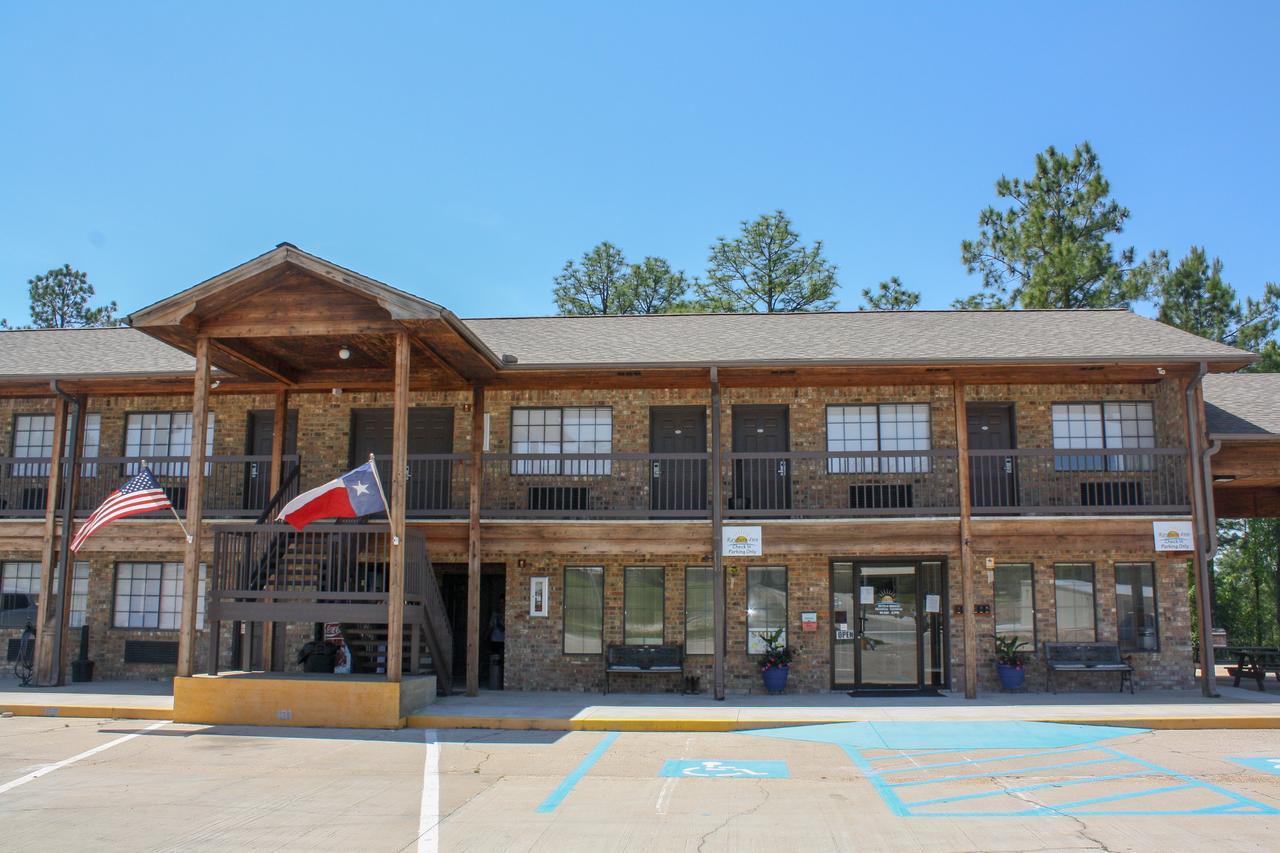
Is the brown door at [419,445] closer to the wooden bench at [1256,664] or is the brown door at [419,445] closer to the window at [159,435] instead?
the window at [159,435]

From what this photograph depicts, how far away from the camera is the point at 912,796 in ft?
29.7

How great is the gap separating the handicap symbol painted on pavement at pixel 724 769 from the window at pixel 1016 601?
6.97 metres

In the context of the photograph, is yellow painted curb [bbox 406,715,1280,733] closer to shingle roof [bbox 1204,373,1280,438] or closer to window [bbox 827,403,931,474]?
shingle roof [bbox 1204,373,1280,438]

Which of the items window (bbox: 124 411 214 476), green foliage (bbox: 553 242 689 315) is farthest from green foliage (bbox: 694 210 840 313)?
window (bbox: 124 411 214 476)

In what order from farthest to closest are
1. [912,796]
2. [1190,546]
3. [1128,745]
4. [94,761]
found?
[1190,546], [1128,745], [94,761], [912,796]

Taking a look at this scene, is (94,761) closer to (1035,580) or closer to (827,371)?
(827,371)

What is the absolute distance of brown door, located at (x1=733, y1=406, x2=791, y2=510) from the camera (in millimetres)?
16766

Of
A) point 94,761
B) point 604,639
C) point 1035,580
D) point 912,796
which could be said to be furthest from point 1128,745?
point 94,761

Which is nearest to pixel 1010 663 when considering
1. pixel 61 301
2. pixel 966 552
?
pixel 966 552

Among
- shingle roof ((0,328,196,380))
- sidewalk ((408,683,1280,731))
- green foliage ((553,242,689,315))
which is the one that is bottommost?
sidewalk ((408,683,1280,731))

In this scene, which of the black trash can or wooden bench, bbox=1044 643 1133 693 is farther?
the black trash can

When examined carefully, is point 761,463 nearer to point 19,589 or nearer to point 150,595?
point 150,595

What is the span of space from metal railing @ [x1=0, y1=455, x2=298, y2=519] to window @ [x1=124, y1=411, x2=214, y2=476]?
224 millimetres

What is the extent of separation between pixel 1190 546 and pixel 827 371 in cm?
561
